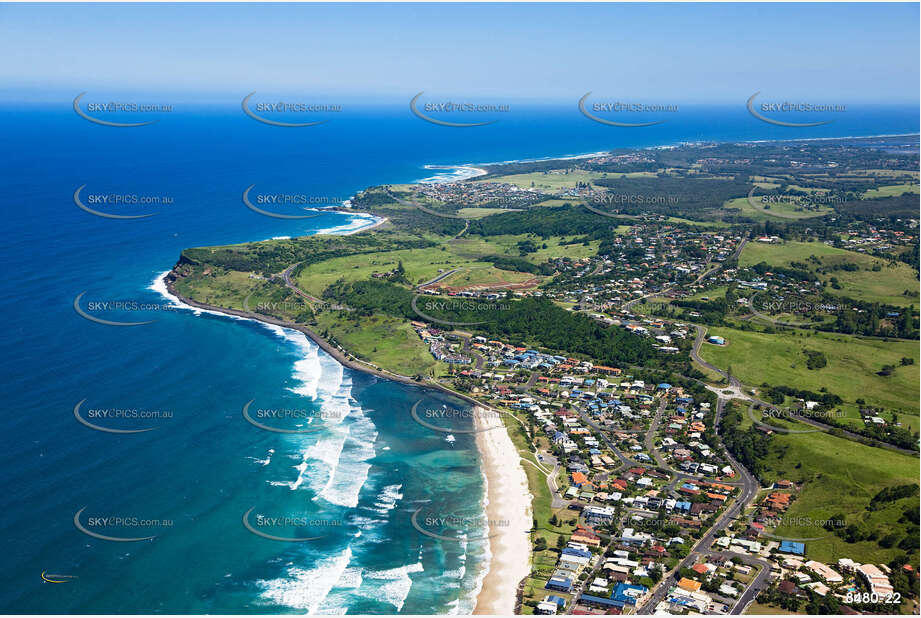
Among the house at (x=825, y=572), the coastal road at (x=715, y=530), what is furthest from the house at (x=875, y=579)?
the coastal road at (x=715, y=530)

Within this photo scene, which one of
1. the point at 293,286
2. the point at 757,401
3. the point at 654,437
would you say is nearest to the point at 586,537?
the point at 654,437

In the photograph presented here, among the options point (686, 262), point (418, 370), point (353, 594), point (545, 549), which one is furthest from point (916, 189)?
point (353, 594)

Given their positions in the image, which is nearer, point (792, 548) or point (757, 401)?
point (792, 548)

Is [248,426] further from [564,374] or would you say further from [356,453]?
[564,374]

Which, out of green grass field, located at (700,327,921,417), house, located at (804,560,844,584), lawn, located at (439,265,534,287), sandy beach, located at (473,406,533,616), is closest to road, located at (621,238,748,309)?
green grass field, located at (700,327,921,417)

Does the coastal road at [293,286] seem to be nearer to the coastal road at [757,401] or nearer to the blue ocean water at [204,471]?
the blue ocean water at [204,471]

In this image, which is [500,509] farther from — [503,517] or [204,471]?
[204,471]

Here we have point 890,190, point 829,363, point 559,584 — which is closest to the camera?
point 559,584
